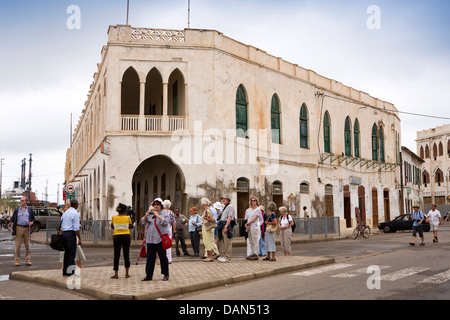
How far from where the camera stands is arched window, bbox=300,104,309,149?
3134 cm

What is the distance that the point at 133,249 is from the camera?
1975cm

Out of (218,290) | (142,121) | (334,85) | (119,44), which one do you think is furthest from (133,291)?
(334,85)

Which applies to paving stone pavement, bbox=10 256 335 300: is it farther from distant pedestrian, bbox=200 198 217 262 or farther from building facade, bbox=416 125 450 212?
building facade, bbox=416 125 450 212

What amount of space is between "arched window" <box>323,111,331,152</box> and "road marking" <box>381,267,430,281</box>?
22823 millimetres

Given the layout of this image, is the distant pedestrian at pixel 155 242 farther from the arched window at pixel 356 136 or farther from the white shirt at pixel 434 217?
the arched window at pixel 356 136

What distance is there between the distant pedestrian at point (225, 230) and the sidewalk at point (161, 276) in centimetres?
36

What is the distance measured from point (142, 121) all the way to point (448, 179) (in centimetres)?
5876

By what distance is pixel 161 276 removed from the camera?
1029 cm

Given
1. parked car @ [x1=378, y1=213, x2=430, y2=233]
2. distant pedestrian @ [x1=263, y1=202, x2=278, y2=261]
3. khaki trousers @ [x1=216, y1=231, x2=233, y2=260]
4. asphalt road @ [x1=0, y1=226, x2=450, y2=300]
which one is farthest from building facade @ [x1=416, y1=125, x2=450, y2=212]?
asphalt road @ [x1=0, y1=226, x2=450, y2=300]

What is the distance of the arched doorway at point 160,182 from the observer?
26.2 m

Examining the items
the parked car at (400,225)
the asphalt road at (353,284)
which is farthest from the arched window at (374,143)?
the asphalt road at (353,284)

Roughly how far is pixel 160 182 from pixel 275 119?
8.05 m

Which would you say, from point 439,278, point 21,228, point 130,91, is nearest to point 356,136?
point 130,91
